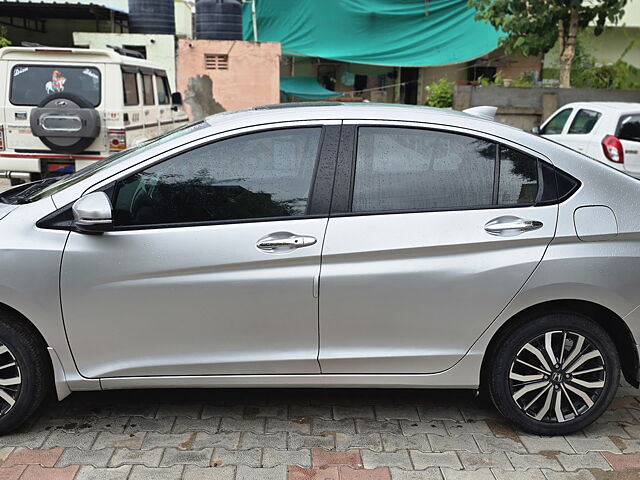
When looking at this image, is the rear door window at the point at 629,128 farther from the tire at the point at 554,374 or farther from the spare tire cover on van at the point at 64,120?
the spare tire cover on van at the point at 64,120

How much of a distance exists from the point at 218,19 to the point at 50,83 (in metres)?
6.95

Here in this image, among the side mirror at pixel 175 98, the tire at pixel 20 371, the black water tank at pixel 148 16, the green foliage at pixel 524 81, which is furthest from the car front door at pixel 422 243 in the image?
the black water tank at pixel 148 16

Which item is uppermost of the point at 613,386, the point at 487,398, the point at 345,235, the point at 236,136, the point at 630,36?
the point at 630,36

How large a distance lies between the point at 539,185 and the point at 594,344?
836mm

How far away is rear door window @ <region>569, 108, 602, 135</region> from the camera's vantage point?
10.1 meters

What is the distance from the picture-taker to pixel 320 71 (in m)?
20.5

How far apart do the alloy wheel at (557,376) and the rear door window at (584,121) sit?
7.46 meters

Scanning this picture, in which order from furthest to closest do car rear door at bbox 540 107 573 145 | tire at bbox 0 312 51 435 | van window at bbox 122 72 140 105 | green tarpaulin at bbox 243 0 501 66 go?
green tarpaulin at bbox 243 0 501 66, car rear door at bbox 540 107 573 145, van window at bbox 122 72 140 105, tire at bbox 0 312 51 435

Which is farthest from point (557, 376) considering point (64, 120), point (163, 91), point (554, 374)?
point (163, 91)

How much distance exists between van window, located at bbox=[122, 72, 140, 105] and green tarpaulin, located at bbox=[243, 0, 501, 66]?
7.29 metres

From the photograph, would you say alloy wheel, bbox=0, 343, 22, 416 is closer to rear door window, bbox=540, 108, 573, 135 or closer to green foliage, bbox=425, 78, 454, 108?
rear door window, bbox=540, 108, 573, 135

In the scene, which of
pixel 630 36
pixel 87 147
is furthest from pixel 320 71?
pixel 87 147

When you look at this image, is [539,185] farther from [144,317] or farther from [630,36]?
[630,36]

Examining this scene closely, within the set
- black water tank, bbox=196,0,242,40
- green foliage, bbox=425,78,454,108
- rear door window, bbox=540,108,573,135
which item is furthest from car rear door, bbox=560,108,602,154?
black water tank, bbox=196,0,242,40
